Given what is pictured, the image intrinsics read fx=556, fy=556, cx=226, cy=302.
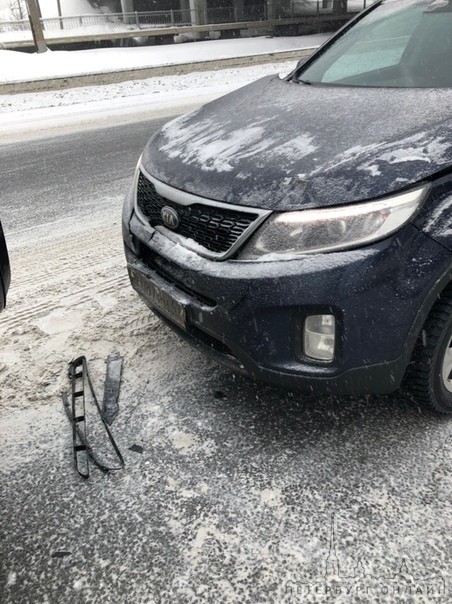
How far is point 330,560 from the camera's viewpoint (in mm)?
1870

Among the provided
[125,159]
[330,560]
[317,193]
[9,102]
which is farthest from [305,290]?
[9,102]

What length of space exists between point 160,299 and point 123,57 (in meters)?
21.5

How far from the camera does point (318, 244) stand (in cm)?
200

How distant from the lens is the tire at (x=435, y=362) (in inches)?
84.4

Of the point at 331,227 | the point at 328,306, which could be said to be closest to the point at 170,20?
the point at 331,227

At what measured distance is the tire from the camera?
214 cm

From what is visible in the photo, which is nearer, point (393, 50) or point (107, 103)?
point (393, 50)

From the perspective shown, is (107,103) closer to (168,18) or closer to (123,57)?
(123,57)

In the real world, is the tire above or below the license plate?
below

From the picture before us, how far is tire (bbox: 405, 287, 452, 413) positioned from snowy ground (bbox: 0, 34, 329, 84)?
44.3 ft

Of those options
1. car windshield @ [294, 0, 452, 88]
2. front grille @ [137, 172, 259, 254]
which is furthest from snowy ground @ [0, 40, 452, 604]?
car windshield @ [294, 0, 452, 88]

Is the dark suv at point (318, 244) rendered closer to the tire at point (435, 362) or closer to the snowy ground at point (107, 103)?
the tire at point (435, 362)

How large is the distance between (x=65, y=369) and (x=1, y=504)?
90 cm

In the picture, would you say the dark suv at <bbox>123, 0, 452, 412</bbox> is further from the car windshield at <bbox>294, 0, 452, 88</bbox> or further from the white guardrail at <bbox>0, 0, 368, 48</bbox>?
the white guardrail at <bbox>0, 0, 368, 48</bbox>
